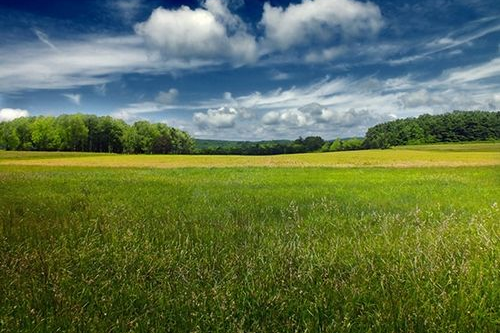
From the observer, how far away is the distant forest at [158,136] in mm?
142125

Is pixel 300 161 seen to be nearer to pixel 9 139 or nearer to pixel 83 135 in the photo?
pixel 83 135

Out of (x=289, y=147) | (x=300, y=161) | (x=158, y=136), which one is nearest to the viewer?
(x=300, y=161)

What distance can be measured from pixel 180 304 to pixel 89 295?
1.14 m

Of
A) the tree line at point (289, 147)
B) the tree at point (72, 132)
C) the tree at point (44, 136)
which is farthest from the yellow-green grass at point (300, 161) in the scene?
the tree at point (72, 132)

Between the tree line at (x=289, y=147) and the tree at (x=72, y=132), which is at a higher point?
the tree at (x=72, y=132)

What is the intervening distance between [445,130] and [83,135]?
6023 inches

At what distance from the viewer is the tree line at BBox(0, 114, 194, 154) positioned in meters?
142

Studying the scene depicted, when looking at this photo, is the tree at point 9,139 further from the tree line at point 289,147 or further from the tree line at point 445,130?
the tree line at point 445,130

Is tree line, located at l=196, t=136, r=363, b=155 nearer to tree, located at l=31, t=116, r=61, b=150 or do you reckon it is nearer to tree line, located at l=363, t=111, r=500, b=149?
tree line, located at l=363, t=111, r=500, b=149

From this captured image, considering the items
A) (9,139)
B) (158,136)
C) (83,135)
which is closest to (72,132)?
(83,135)

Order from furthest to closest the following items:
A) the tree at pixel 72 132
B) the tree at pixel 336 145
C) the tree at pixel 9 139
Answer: the tree at pixel 336 145 < the tree at pixel 72 132 < the tree at pixel 9 139

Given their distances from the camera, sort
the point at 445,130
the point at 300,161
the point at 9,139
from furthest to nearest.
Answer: the point at 445,130, the point at 9,139, the point at 300,161

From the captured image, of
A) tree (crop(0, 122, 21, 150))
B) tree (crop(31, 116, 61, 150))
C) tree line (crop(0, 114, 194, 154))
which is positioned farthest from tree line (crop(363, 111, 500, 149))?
tree (crop(0, 122, 21, 150))

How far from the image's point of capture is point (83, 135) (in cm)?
14562
